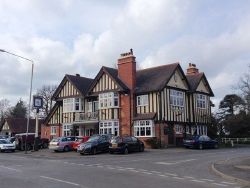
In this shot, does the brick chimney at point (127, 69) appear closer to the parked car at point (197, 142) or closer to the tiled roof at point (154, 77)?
the tiled roof at point (154, 77)

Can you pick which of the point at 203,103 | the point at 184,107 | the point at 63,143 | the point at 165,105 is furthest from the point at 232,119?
the point at 63,143

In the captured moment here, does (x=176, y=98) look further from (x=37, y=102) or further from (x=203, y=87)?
(x=37, y=102)

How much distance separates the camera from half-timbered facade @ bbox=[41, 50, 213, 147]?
136ft

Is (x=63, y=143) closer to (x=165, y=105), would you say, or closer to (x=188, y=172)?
(x=165, y=105)

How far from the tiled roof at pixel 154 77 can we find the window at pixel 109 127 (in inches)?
181

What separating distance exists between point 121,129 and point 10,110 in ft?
233

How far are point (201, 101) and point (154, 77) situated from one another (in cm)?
825

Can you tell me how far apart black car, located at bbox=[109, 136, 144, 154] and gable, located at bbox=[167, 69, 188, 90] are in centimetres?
1139

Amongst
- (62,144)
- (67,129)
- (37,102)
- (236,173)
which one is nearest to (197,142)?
(62,144)

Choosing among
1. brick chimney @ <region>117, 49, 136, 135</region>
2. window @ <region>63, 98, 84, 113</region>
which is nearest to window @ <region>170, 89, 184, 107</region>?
brick chimney @ <region>117, 49, 136, 135</region>

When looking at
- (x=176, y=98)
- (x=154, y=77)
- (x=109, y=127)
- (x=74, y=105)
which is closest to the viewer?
(x=154, y=77)

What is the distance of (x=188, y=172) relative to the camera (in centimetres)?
1825

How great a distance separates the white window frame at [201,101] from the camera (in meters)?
47.9

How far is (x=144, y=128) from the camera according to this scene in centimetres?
4138
